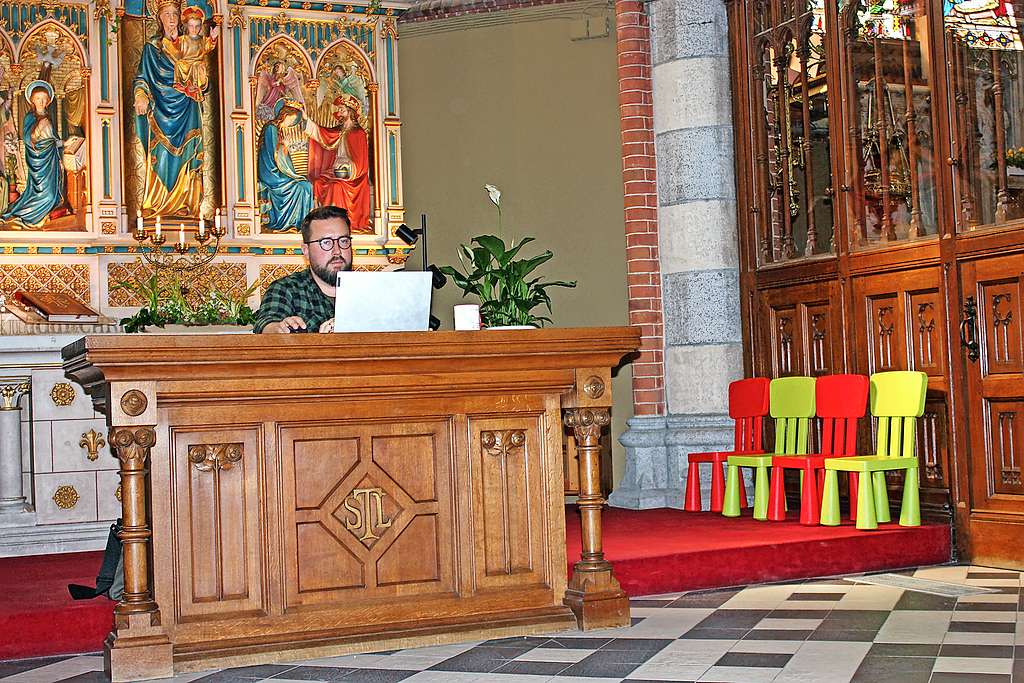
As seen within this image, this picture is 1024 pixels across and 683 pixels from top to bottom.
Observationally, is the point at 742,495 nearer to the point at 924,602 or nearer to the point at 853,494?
the point at 853,494

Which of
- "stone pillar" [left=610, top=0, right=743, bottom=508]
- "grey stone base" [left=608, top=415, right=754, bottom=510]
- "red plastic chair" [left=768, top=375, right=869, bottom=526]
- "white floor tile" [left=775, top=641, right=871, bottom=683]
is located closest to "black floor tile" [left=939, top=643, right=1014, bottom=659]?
"white floor tile" [left=775, top=641, right=871, bottom=683]

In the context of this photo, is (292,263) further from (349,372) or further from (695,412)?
(349,372)

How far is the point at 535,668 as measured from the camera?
154 inches

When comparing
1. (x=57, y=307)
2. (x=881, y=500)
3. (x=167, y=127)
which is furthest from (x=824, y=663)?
(x=167, y=127)

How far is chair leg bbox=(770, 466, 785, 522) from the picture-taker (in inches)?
247

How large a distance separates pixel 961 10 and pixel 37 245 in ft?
17.8

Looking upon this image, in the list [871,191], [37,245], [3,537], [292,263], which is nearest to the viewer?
[3,537]

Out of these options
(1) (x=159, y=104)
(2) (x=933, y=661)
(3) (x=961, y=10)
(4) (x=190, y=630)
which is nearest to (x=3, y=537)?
(4) (x=190, y=630)

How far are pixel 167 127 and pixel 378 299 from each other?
4584 millimetres

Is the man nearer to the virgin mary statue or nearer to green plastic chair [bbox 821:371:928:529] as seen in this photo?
green plastic chair [bbox 821:371:928:529]

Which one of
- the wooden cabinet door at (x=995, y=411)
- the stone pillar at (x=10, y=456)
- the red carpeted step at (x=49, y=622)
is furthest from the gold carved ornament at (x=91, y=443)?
the wooden cabinet door at (x=995, y=411)

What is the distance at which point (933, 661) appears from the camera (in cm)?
385

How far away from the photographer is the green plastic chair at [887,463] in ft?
19.2

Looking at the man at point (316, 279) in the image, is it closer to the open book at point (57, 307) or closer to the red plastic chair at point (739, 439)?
the open book at point (57, 307)
